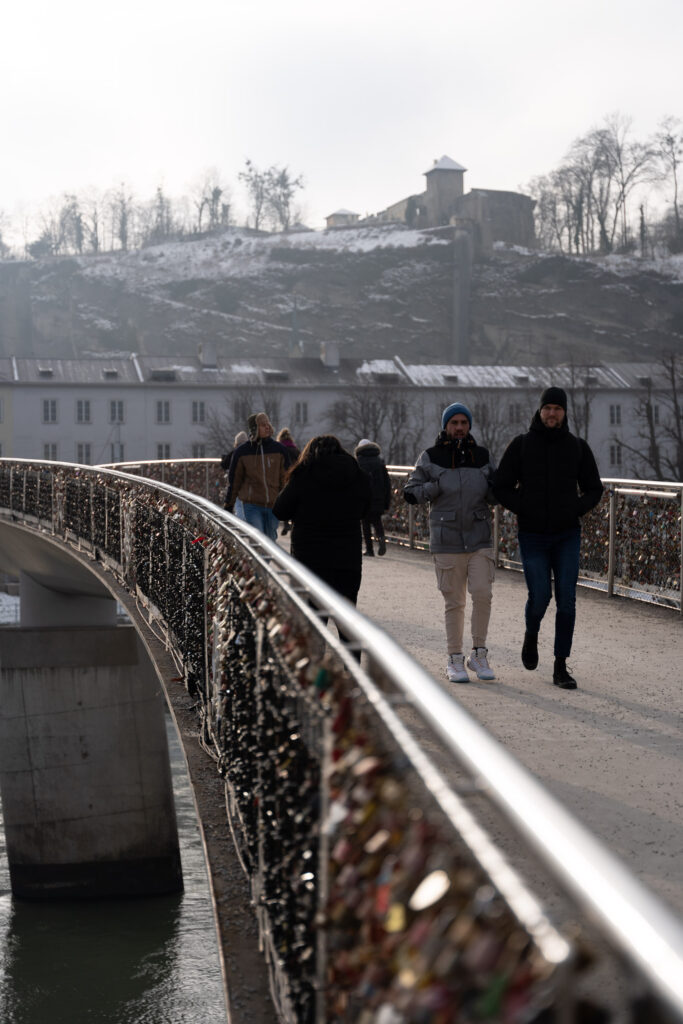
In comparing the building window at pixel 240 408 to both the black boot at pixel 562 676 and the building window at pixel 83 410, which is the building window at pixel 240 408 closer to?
the building window at pixel 83 410

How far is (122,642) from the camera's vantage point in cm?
2302

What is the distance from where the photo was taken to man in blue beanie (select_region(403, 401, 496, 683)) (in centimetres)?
859

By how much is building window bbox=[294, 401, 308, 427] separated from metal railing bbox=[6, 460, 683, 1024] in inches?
2857

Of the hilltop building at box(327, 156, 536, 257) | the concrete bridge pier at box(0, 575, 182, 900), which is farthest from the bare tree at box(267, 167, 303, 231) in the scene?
the concrete bridge pier at box(0, 575, 182, 900)

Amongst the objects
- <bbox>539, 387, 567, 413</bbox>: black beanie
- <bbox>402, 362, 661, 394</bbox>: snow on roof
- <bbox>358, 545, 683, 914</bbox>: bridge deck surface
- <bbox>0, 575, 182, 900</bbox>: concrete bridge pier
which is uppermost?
<bbox>402, 362, 661, 394</bbox>: snow on roof

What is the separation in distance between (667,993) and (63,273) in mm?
125652

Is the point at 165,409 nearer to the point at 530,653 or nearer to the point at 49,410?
the point at 49,410

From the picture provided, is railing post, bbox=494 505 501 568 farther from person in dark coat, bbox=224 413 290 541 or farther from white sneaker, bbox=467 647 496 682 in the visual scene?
white sneaker, bbox=467 647 496 682

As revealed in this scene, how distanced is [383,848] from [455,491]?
632 centimetres

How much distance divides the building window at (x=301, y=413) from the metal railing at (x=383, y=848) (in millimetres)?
72565

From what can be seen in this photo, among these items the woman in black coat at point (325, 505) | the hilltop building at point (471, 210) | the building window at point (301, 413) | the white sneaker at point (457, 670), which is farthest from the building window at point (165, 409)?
the woman in black coat at point (325, 505)

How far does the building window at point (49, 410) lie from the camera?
75.6 m

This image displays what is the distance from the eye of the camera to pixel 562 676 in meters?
8.45

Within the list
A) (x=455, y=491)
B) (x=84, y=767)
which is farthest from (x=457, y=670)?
(x=84, y=767)
